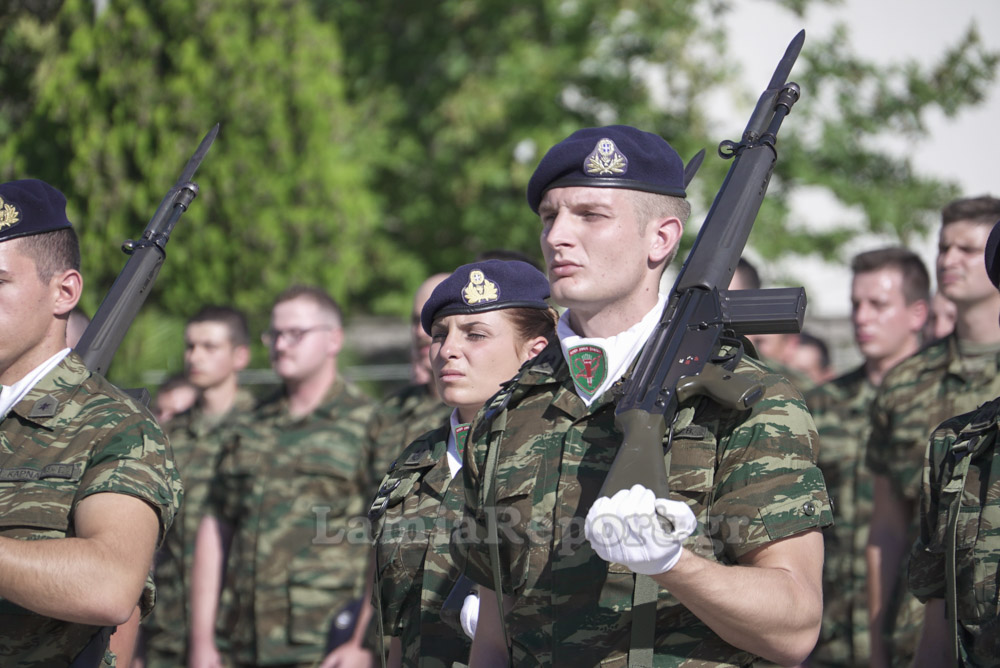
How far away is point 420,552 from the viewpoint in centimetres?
392

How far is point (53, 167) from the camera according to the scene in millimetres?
11602

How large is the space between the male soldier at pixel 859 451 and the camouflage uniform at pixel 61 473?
403cm

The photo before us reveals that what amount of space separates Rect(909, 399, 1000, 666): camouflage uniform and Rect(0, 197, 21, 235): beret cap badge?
2731mm

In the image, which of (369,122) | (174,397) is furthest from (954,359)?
(369,122)

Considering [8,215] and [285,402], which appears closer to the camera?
[8,215]

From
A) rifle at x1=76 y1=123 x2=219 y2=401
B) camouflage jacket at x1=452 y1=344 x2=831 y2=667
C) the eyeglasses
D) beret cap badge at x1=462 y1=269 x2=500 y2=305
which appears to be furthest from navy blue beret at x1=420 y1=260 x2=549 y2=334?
the eyeglasses

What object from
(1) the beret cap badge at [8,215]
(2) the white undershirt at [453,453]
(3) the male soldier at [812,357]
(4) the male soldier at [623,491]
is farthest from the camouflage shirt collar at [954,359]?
(3) the male soldier at [812,357]

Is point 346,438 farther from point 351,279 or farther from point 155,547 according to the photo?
point 351,279

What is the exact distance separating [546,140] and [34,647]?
37.9ft

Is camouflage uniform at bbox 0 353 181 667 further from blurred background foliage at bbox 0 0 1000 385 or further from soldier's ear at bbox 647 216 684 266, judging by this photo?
blurred background foliage at bbox 0 0 1000 385

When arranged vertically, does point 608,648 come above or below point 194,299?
below

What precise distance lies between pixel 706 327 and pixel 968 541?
100 cm

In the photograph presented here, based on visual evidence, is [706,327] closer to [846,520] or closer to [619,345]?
[619,345]

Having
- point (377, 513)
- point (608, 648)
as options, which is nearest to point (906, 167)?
point (377, 513)
